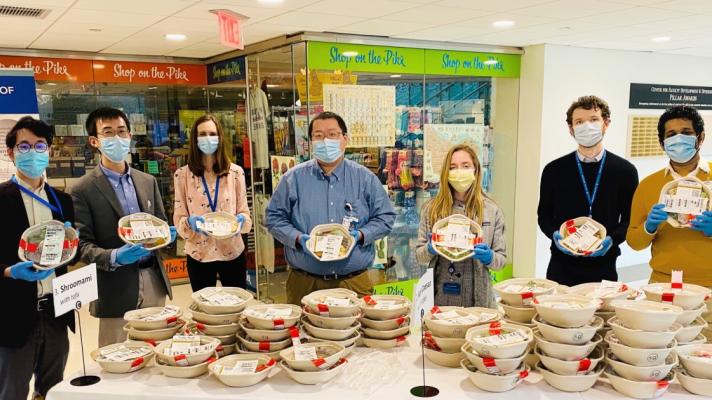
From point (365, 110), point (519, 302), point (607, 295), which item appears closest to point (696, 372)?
point (607, 295)

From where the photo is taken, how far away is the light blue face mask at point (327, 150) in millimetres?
3211

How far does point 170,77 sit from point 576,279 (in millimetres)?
5696

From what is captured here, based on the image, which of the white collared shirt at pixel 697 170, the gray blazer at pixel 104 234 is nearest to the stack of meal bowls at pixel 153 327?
the gray blazer at pixel 104 234

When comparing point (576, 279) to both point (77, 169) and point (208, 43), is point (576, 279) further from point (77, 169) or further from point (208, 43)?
point (77, 169)

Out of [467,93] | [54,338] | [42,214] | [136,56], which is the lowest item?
[54,338]

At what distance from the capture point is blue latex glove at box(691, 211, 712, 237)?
8.30 feet

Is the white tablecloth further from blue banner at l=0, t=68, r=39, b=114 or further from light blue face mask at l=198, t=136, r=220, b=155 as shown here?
blue banner at l=0, t=68, r=39, b=114

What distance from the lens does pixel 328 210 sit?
3.21 m

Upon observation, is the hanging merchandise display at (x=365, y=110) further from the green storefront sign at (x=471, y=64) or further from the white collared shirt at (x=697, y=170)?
the white collared shirt at (x=697, y=170)

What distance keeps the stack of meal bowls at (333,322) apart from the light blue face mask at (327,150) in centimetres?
110

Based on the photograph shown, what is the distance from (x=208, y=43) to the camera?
583 centimetres

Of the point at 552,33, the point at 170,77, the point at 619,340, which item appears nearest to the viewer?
the point at 619,340

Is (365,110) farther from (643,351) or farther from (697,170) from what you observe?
(643,351)

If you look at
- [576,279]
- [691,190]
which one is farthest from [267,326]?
[691,190]
